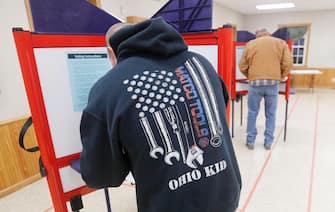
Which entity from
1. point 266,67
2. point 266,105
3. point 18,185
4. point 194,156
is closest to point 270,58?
point 266,67

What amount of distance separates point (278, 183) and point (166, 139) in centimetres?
206

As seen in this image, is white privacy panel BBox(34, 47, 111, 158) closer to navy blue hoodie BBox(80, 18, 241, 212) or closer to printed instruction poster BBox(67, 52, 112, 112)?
printed instruction poster BBox(67, 52, 112, 112)

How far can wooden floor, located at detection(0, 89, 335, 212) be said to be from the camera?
2.02 m

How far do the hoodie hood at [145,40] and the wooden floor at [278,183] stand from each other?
169 centimetres

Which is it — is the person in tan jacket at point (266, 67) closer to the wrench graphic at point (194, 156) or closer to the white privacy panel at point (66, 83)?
the white privacy panel at point (66, 83)

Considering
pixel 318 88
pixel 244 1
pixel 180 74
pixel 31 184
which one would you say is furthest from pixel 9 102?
pixel 318 88

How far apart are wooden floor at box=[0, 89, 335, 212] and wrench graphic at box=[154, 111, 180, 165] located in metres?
1.52

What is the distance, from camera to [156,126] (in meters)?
0.70

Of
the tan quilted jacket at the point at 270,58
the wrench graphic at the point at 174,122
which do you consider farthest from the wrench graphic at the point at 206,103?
the tan quilted jacket at the point at 270,58

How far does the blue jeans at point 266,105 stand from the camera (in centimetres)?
279

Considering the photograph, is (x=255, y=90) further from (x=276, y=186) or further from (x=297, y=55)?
(x=297, y=55)

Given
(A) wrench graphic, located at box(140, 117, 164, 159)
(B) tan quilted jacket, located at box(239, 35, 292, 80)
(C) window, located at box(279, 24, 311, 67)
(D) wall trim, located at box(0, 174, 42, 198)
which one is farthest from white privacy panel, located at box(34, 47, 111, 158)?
(C) window, located at box(279, 24, 311, 67)

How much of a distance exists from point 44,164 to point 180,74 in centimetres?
74

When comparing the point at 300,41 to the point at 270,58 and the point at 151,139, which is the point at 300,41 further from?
the point at 151,139
